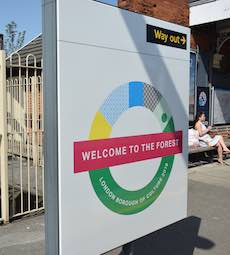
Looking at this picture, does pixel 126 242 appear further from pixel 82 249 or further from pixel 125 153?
pixel 125 153

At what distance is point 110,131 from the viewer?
96.8 inches

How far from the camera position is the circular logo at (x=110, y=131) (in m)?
2.39

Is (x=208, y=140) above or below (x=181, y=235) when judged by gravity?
above

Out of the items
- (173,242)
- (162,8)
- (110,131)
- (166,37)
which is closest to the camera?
(110,131)

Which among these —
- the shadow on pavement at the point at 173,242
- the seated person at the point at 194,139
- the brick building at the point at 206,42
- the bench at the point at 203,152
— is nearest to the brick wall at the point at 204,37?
the brick building at the point at 206,42

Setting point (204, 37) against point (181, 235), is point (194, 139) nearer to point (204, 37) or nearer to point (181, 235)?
point (204, 37)

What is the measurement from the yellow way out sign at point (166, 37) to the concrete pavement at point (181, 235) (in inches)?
87.9

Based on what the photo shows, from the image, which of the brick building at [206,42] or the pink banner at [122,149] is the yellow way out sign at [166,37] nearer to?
the pink banner at [122,149]

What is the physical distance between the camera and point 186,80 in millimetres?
3186

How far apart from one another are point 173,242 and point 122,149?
92.9 inches

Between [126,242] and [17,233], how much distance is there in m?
2.44

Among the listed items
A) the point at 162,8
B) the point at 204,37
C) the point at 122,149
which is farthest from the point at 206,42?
the point at 122,149

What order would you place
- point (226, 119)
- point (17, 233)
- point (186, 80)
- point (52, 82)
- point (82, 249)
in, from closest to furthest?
point (52, 82)
point (82, 249)
point (186, 80)
point (17, 233)
point (226, 119)

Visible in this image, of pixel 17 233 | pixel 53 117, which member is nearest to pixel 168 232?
pixel 17 233
